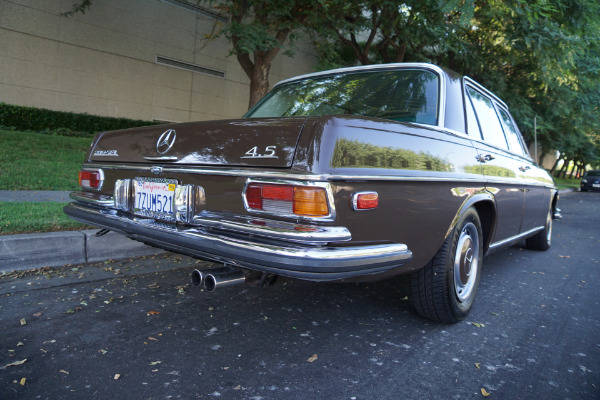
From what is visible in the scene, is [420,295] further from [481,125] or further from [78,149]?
[78,149]

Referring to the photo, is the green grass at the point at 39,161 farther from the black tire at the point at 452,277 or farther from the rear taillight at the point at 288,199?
the black tire at the point at 452,277

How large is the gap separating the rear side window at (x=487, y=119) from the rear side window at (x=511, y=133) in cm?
21

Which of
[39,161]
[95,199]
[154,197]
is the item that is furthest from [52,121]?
[154,197]

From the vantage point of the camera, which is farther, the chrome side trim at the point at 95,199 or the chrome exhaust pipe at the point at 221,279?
the chrome side trim at the point at 95,199

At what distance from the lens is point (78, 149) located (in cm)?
959

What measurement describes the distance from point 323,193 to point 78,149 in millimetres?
9267

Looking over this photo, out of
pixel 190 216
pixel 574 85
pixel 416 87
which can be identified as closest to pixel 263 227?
pixel 190 216

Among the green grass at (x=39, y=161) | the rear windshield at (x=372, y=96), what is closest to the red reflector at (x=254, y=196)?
the rear windshield at (x=372, y=96)

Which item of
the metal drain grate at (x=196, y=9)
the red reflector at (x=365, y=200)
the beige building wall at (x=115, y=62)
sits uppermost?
the metal drain grate at (x=196, y=9)

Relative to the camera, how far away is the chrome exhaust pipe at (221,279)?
2.11m

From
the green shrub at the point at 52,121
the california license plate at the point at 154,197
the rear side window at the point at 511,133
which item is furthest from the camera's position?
the green shrub at the point at 52,121

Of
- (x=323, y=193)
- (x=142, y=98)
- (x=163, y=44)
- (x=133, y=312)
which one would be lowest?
(x=133, y=312)

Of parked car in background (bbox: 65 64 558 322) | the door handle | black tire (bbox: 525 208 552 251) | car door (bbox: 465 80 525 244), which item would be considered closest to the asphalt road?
parked car in background (bbox: 65 64 558 322)

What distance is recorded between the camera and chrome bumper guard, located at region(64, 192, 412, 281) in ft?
6.24
